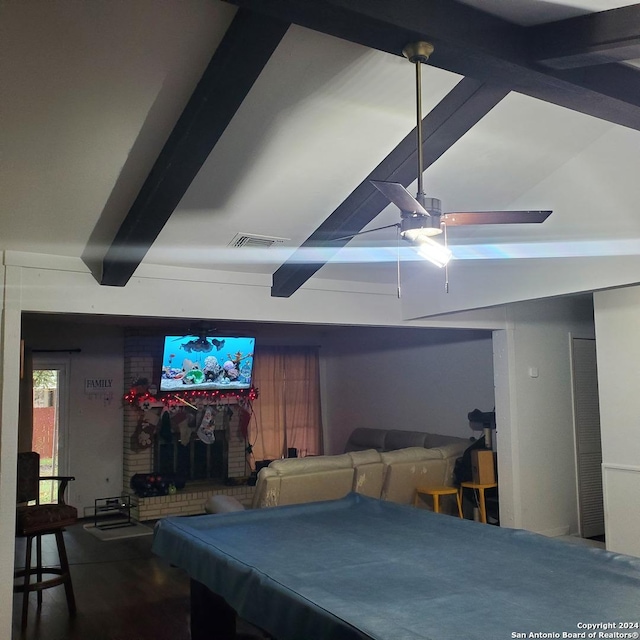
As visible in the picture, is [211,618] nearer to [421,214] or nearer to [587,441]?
[421,214]

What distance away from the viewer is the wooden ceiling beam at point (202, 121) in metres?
2.53

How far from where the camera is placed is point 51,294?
14.1 feet

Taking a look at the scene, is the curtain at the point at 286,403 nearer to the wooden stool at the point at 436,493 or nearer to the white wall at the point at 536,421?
the wooden stool at the point at 436,493

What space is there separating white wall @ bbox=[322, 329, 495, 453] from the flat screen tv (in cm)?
180

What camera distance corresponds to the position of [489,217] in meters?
2.86

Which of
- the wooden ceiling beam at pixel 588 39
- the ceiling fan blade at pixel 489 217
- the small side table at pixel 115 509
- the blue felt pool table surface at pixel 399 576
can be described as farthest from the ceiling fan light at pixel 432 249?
the small side table at pixel 115 509

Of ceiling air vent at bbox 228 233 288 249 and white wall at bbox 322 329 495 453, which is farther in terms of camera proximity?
white wall at bbox 322 329 495 453

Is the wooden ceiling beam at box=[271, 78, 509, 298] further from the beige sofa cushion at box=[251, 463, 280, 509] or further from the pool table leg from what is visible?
the pool table leg

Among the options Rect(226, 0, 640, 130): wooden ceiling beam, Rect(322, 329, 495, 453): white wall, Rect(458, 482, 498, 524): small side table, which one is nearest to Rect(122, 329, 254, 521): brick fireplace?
Rect(322, 329, 495, 453): white wall

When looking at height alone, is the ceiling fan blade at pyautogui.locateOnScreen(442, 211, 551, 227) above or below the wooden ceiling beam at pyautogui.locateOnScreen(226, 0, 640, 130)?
below

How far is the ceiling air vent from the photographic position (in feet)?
14.5

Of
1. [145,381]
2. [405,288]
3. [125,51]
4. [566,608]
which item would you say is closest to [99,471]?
[145,381]

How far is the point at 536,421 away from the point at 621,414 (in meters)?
1.51

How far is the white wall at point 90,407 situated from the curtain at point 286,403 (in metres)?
1.93
